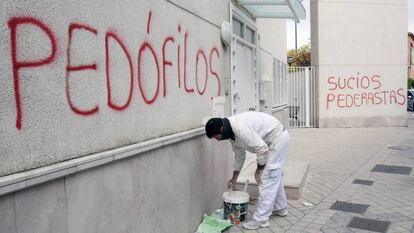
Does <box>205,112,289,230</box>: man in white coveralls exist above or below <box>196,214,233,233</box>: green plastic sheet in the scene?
above

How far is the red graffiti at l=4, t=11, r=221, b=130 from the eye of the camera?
7.34 feet

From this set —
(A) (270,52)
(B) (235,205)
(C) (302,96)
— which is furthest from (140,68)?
(C) (302,96)

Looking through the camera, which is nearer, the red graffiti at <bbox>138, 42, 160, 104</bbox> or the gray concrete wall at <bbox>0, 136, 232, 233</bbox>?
the gray concrete wall at <bbox>0, 136, 232, 233</bbox>

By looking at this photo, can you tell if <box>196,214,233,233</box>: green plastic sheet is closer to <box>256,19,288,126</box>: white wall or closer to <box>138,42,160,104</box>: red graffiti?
<box>138,42,160,104</box>: red graffiti

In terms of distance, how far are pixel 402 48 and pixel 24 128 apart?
52.4 ft

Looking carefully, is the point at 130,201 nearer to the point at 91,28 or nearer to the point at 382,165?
the point at 91,28

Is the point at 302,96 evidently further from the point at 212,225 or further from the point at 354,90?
the point at 212,225

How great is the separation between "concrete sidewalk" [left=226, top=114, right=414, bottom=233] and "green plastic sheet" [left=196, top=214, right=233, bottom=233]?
11 cm

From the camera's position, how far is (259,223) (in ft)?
15.9

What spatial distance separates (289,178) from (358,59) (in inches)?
414

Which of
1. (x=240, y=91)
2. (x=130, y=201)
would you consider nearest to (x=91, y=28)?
(x=130, y=201)

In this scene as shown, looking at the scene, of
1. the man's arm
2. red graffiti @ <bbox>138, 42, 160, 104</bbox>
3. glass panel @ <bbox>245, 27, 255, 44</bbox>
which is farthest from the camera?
glass panel @ <bbox>245, 27, 255, 44</bbox>

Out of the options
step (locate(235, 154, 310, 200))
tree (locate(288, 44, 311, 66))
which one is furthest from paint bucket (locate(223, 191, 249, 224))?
tree (locate(288, 44, 311, 66))

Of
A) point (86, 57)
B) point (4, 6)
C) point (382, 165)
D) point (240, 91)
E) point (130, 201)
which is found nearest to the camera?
point (4, 6)
